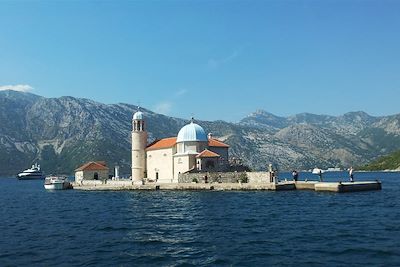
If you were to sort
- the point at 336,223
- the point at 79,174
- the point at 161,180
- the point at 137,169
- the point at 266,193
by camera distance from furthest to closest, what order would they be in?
the point at 79,174, the point at 137,169, the point at 161,180, the point at 266,193, the point at 336,223

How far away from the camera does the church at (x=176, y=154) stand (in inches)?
3366

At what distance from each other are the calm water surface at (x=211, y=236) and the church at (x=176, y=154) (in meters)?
33.5

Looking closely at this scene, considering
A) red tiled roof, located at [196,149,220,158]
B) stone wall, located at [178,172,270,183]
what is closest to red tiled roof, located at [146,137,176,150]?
red tiled roof, located at [196,149,220,158]

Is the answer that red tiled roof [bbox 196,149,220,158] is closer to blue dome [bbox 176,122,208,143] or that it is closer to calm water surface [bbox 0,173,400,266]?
blue dome [bbox 176,122,208,143]

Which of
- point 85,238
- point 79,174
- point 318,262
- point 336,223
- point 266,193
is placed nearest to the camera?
point 318,262

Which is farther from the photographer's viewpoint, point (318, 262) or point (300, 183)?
point (300, 183)

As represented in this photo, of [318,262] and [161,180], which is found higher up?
[161,180]

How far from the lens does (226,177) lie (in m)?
81.1

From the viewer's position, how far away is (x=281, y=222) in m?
38.3

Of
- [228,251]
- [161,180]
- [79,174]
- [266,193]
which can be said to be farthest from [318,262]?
[79,174]

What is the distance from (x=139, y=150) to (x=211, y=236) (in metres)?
70.2

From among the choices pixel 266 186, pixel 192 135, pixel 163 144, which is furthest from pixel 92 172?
pixel 266 186

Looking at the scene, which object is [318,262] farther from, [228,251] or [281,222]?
[281,222]

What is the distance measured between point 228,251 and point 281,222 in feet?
40.4
